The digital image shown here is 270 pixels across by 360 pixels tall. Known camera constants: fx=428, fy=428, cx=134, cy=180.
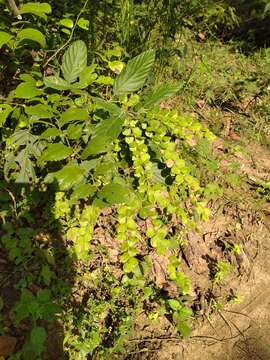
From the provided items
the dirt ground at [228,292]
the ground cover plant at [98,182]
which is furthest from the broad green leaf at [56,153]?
the dirt ground at [228,292]

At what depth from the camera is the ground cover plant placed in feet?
6.18

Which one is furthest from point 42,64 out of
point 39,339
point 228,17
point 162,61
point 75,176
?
point 228,17

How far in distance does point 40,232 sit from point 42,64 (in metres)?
0.98

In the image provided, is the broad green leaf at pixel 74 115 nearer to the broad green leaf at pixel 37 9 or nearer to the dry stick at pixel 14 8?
the broad green leaf at pixel 37 9

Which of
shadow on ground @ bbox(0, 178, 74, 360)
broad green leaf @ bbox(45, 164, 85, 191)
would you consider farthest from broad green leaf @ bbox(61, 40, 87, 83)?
shadow on ground @ bbox(0, 178, 74, 360)

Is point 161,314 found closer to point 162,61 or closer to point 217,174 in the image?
point 217,174

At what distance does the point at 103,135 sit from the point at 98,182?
21 centimetres

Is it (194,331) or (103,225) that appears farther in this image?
(103,225)

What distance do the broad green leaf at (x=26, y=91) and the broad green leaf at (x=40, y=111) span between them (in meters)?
0.05

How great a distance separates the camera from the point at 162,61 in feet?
10.8

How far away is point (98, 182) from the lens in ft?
5.98

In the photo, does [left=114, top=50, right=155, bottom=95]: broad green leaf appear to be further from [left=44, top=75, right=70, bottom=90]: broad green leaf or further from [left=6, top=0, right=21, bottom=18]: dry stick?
[left=6, top=0, right=21, bottom=18]: dry stick

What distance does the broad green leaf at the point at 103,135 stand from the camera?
172 centimetres

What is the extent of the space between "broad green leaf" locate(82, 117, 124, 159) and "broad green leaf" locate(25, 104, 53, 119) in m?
0.27
